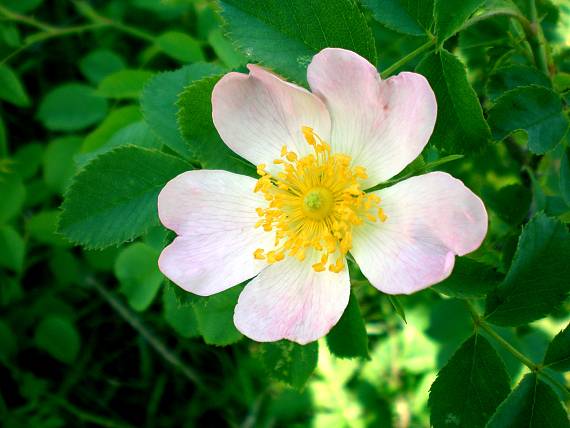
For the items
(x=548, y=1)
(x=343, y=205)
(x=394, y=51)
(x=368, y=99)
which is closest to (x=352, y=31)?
(x=368, y=99)

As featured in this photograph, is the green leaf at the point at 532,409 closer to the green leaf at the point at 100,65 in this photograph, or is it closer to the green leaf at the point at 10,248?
the green leaf at the point at 10,248

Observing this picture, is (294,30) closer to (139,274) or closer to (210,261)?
(210,261)

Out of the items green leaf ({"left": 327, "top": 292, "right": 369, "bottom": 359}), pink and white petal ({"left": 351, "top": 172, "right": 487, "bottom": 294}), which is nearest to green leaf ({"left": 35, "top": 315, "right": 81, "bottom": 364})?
green leaf ({"left": 327, "top": 292, "right": 369, "bottom": 359})

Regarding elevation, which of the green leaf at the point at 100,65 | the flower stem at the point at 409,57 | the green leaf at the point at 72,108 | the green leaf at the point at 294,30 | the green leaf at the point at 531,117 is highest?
the green leaf at the point at 294,30

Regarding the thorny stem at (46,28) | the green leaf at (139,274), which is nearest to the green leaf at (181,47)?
the thorny stem at (46,28)

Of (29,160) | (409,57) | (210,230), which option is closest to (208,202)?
(210,230)

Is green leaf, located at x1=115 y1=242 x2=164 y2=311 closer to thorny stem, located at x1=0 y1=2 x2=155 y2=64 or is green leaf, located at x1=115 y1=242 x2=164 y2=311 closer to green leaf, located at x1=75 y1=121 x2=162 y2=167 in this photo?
green leaf, located at x1=75 y1=121 x2=162 y2=167
